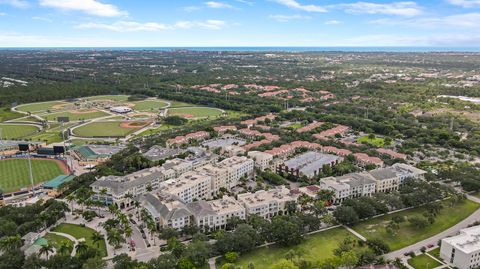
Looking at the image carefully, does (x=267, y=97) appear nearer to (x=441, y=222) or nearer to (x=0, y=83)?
(x=441, y=222)

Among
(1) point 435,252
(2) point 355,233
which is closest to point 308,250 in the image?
(2) point 355,233

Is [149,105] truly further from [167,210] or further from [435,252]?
[435,252]

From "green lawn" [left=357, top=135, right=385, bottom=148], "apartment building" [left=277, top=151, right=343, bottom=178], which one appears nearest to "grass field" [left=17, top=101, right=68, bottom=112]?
"apartment building" [left=277, top=151, right=343, bottom=178]

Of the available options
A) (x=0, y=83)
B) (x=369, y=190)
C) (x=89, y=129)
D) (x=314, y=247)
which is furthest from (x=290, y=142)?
(x=0, y=83)

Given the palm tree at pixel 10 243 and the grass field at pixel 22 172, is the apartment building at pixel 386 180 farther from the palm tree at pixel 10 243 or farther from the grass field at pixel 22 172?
the grass field at pixel 22 172

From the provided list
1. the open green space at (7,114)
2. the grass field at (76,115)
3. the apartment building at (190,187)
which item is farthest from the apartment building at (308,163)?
the open green space at (7,114)
